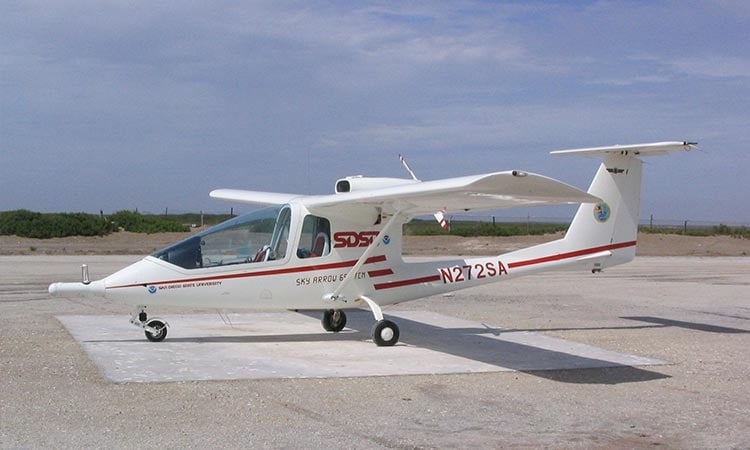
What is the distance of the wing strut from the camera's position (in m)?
12.5

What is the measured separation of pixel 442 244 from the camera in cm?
4697

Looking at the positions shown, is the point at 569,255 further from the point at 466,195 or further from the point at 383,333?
the point at 466,195

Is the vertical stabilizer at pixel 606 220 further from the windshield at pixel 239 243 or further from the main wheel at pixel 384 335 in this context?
the windshield at pixel 239 243

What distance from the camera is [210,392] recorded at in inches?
358

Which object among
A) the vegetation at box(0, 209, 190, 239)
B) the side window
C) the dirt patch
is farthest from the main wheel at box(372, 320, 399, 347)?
the vegetation at box(0, 209, 190, 239)

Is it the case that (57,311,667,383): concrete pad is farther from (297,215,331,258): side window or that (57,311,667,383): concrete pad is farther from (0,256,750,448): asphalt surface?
(297,215,331,258): side window

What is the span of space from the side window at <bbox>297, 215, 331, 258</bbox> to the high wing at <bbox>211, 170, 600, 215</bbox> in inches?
10.9

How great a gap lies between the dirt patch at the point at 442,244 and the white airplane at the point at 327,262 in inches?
960

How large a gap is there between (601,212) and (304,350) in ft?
18.3

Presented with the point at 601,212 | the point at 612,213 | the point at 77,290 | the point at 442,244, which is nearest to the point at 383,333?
the point at 77,290

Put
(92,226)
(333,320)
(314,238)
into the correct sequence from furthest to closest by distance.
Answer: (92,226), (333,320), (314,238)

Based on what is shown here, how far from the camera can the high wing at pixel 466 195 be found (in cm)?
954

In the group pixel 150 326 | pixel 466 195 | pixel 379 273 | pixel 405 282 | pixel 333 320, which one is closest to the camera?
pixel 466 195

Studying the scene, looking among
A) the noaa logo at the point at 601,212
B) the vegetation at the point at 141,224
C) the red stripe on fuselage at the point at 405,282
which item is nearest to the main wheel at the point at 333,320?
the red stripe on fuselage at the point at 405,282
